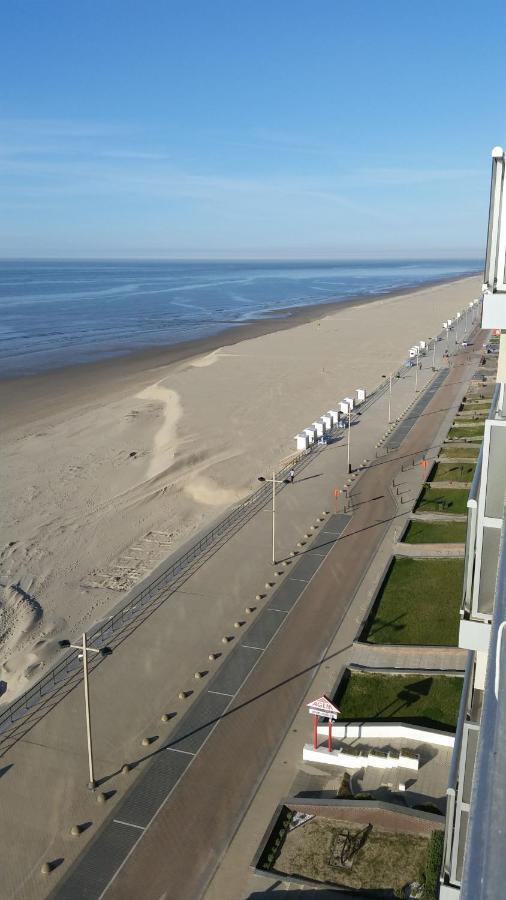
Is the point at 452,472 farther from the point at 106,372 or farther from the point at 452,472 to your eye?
the point at 106,372

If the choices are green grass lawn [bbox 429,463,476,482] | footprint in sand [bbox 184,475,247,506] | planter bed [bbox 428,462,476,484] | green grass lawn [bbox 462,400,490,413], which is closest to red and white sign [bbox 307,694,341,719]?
footprint in sand [bbox 184,475,247,506]

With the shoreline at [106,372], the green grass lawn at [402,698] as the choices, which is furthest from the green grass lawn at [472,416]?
the green grass lawn at [402,698]

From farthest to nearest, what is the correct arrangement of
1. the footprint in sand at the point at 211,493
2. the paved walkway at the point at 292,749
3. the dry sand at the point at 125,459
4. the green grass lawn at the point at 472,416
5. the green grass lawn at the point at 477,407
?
the green grass lawn at the point at 477,407 → the green grass lawn at the point at 472,416 → the footprint in sand at the point at 211,493 → the dry sand at the point at 125,459 → the paved walkway at the point at 292,749

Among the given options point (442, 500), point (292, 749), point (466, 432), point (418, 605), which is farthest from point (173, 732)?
point (466, 432)

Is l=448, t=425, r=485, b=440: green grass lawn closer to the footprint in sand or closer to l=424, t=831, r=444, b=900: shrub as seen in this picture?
the footprint in sand

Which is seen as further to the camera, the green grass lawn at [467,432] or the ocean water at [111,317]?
the ocean water at [111,317]

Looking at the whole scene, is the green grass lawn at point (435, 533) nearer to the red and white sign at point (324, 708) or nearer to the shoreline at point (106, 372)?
the red and white sign at point (324, 708)

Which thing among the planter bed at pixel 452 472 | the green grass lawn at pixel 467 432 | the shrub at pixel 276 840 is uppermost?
the green grass lawn at pixel 467 432
